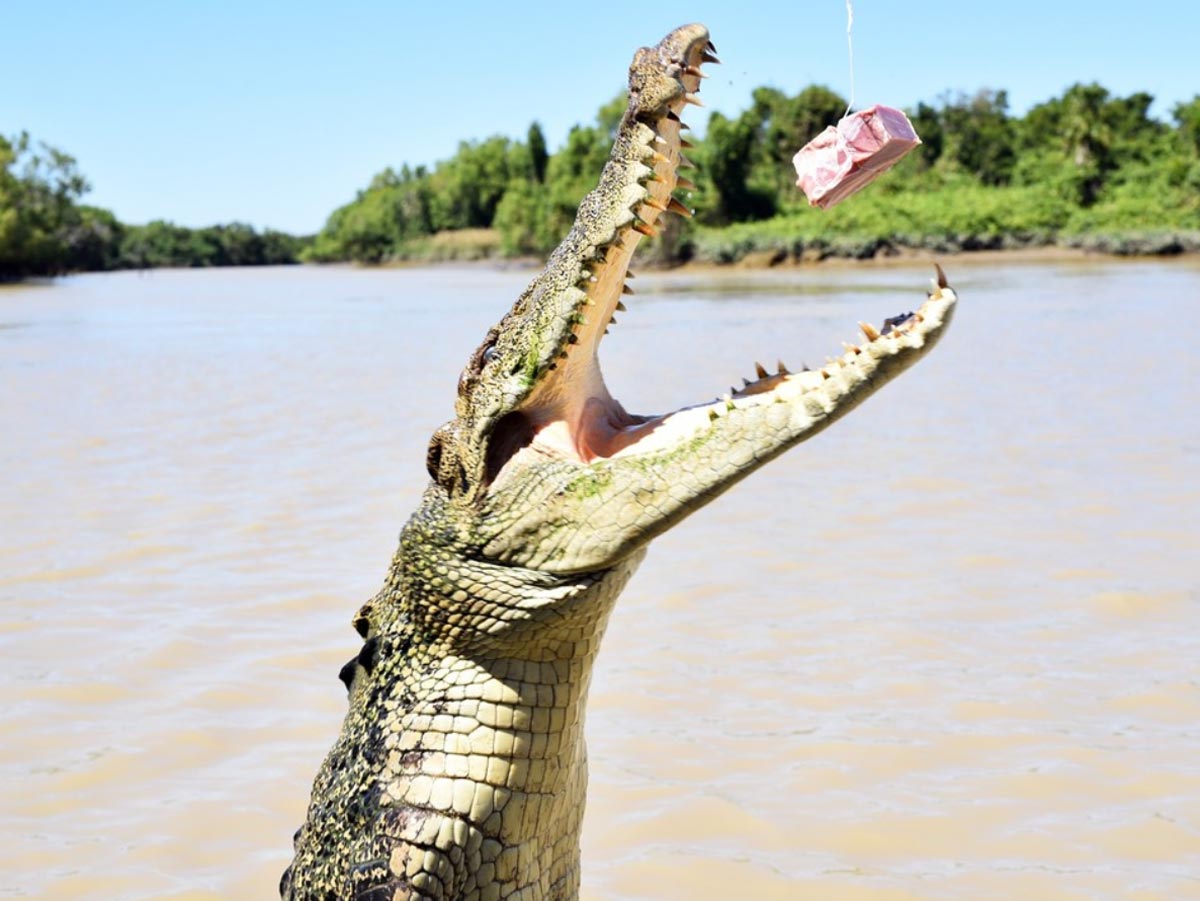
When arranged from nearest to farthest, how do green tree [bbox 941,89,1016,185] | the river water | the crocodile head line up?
1. the crocodile head
2. the river water
3. green tree [bbox 941,89,1016,185]

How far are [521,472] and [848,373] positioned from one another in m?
0.72

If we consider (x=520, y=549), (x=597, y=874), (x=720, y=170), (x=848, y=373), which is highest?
(x=720, y=170)

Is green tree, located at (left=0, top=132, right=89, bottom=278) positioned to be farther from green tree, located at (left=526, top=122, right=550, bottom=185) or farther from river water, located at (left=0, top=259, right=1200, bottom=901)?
river water, located at (left=0, top=259, right=1200, bottom=901)

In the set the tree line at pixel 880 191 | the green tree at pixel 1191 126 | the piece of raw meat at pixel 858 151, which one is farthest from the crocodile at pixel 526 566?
the green tree at pixel 1191 126

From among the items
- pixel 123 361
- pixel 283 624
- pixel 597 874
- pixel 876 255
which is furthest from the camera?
pixel 876 255

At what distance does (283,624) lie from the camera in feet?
19.2

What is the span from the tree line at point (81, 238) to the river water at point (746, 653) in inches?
2290

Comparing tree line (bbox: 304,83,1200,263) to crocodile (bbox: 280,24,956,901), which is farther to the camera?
tree line (bbox: 304,83,1200,263)

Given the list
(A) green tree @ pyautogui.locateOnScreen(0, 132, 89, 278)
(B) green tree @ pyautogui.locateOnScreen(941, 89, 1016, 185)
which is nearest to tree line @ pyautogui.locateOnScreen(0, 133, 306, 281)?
(A) green tree @ pyautogui.locateOnScreen(0, 132, 89, 278)

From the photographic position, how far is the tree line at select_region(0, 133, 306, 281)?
64.0 meters

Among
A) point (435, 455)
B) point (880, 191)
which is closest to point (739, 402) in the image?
point (435, 455)

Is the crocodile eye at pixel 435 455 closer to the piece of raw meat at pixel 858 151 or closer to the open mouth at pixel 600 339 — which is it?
the open mouth at pixel 600 339

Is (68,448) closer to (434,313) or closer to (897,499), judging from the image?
(897,499)

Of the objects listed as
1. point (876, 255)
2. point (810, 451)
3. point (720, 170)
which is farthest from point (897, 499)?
point (720, 170)
